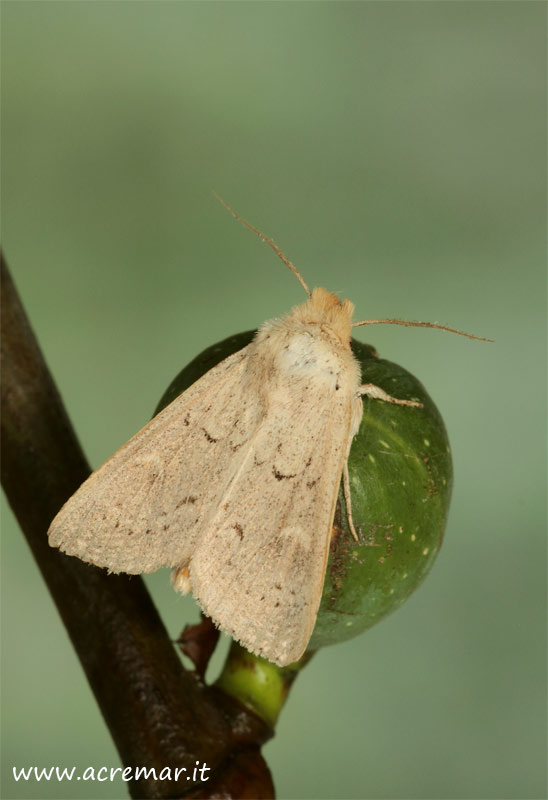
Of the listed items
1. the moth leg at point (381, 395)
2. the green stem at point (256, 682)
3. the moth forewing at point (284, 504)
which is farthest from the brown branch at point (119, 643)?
the moth leg at point (381, 395)

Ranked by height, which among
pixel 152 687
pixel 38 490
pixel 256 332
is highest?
pixel 256 332

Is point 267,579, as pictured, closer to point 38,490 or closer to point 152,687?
point 152,687

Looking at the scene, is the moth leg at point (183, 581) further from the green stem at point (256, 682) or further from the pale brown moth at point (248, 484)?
the green stem at point (256, 682)

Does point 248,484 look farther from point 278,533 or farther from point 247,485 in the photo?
point 278,533

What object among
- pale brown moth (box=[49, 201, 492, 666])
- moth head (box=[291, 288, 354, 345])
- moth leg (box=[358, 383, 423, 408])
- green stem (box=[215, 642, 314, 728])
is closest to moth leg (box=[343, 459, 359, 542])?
pale brown moth (box=[49, 201, 492, 666])

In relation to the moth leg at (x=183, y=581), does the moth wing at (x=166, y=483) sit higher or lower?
higher

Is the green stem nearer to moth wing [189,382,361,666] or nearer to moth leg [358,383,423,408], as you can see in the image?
moth wing [189,382,361,666]

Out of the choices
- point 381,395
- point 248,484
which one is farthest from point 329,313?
point 248,484

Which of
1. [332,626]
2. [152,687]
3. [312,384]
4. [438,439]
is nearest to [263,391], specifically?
[312,384]
